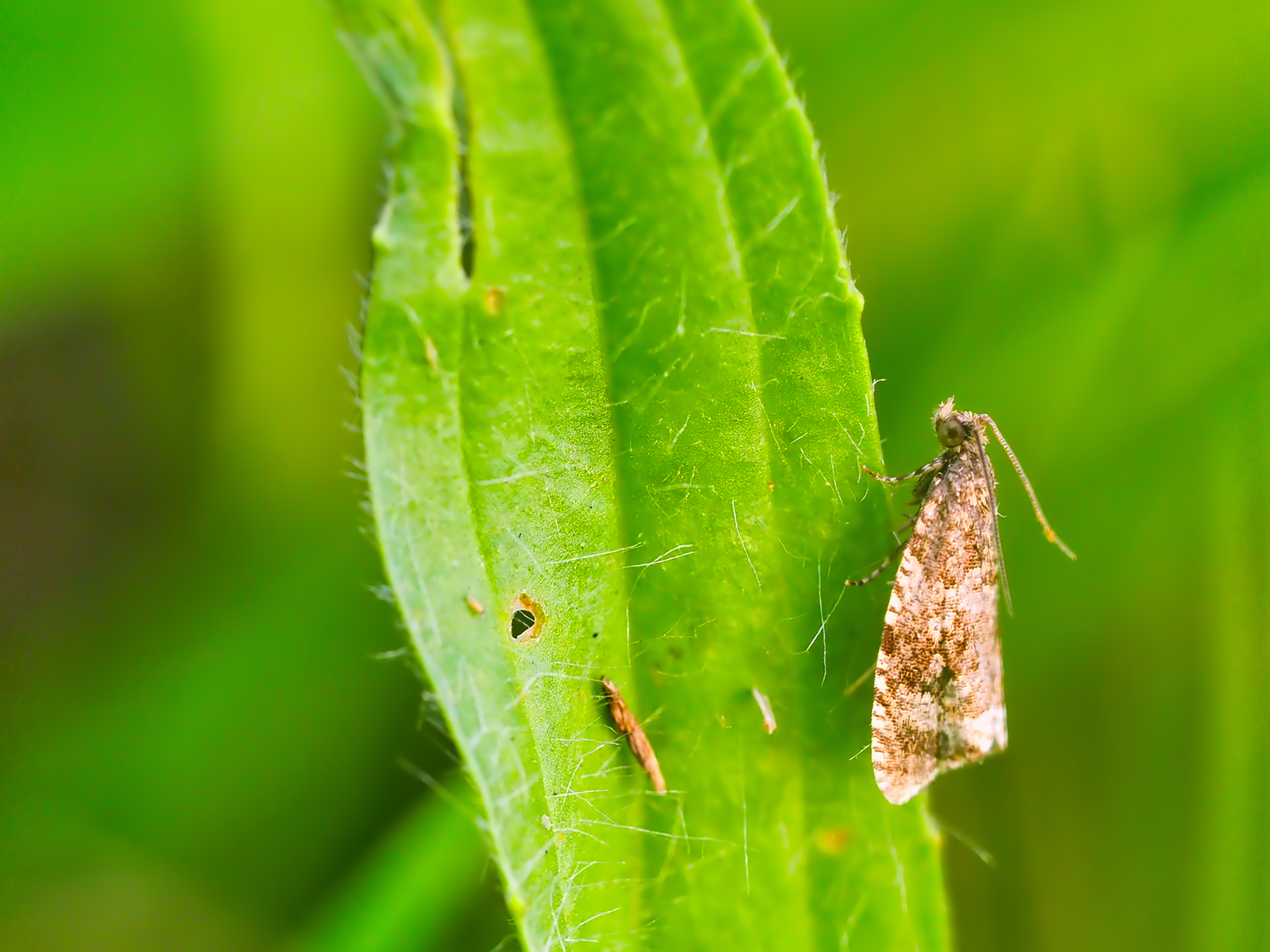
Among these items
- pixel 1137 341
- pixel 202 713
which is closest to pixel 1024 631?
pixel 1137 341

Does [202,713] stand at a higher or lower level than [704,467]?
lower

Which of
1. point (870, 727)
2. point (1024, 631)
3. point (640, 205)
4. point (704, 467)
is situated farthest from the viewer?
point (1024, 631)

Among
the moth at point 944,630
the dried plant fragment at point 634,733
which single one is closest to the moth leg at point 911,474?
the moth at point 944,630

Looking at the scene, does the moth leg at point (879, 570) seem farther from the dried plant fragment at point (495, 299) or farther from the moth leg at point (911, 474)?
the dried plant fragment at point (495, 299)

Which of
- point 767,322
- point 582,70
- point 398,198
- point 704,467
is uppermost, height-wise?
point 582,70

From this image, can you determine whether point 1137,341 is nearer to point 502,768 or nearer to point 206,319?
point 502,768

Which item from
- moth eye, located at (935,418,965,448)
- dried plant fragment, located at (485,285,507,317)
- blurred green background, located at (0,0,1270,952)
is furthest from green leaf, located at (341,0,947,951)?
blurred green background, located at (0,0,1270,952)

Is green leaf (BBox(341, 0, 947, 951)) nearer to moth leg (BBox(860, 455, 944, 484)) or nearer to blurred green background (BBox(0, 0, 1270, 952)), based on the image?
moth leg (BBox(860, 455, 944, 484))
